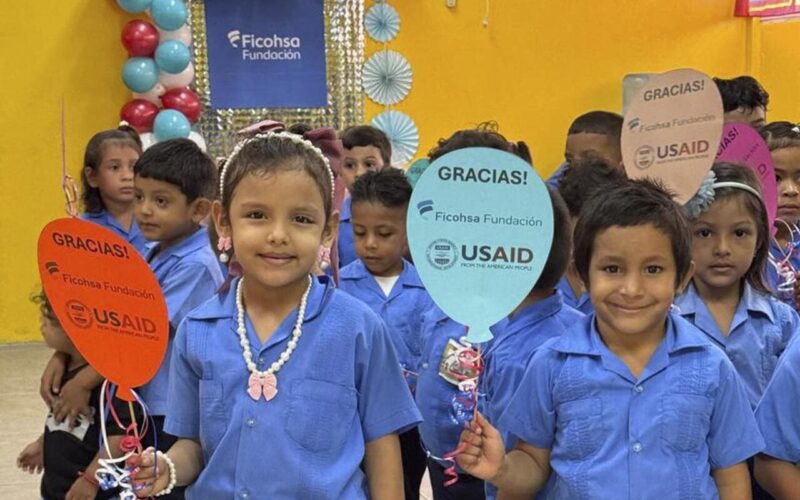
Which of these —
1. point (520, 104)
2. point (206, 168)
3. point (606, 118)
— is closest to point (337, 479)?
point (206, 168)

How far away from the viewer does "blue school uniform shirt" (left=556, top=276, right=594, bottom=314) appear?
2.20m

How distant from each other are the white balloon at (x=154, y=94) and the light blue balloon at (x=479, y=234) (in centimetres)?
432

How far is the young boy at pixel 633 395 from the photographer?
4.92ft

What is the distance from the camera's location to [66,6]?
5.55 m

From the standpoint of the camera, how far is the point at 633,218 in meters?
1.56

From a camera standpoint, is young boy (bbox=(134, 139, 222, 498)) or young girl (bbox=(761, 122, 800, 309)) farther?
young girl (bbox=(761, 122, 800, 309))

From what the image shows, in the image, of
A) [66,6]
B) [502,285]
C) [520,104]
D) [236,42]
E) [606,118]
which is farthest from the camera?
[520,104]

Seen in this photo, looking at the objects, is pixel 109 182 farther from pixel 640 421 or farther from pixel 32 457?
pixel 640 421

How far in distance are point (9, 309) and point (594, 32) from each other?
424cm

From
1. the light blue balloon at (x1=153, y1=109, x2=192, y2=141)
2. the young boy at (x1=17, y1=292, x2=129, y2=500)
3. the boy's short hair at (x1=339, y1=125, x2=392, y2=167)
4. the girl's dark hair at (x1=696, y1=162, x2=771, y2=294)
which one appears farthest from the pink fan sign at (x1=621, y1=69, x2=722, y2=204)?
the light blue balloon at (x1=153, y1=109, x2=192, y2=141)

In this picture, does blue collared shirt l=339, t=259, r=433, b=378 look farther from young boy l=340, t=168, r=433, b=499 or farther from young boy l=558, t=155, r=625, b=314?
young boy l=558, t=155, r=625, b=314

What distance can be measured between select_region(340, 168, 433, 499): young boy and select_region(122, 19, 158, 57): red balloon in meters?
3.23

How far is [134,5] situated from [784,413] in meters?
4.58

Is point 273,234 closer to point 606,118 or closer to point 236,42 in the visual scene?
point 606,118
